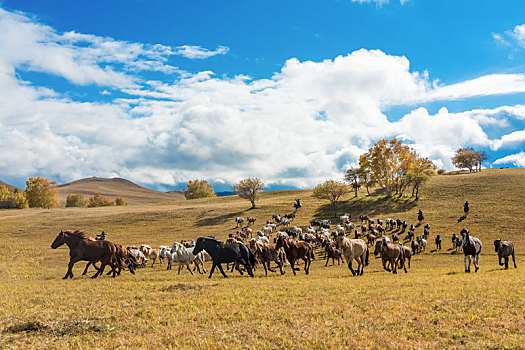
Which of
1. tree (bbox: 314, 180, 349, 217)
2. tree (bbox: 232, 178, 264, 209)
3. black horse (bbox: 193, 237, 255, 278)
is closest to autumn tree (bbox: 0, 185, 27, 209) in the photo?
tree (bbox: 232, 178, 264, 209)

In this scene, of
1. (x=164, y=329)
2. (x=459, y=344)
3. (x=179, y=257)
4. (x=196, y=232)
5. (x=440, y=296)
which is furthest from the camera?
(x=196, y=232)

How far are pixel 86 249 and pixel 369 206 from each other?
185ft

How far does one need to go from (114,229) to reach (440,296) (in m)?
60.3

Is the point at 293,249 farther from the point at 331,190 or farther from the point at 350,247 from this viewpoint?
the point at 331,190

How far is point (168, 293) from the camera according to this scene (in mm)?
13633

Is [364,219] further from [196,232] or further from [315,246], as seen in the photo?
[196,232]

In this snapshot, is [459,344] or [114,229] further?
[114,229]

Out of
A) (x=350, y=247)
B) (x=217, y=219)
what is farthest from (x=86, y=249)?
(x=217, y=219)

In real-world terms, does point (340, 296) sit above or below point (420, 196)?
below

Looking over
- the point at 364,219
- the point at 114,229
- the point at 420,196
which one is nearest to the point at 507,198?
the point at 420,196

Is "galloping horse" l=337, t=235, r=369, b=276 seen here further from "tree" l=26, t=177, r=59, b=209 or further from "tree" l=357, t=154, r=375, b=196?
"tree" l=26, t=177, r=59, b=209

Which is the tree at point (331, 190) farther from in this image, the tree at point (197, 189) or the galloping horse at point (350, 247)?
the tree at point (197, 189)

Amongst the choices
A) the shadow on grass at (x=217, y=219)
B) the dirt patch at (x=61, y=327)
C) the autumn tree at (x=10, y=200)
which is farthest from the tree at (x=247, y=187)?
the autumn tree at (x=10, y=200)

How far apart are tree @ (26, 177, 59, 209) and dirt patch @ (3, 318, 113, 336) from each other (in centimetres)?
13025
